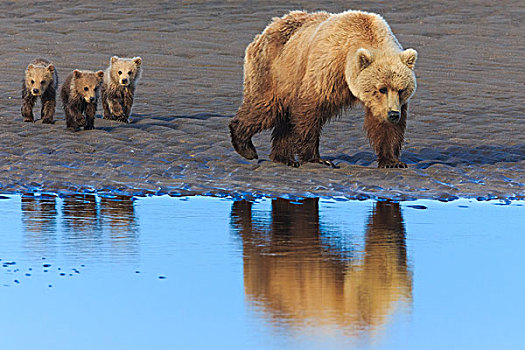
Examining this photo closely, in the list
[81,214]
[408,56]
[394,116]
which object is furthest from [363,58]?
[81,214]

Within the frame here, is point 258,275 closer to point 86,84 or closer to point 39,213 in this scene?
point 39,213

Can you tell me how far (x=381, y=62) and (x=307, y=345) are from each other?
225 inches

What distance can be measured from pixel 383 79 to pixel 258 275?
4.40 meters

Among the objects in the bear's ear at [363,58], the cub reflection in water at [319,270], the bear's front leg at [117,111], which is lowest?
the cub reflection in water at [319,270]

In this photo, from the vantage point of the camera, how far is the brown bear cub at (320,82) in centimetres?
979

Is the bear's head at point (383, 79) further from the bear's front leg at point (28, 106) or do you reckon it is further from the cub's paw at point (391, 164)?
the bear's front leg at point (28, 106)

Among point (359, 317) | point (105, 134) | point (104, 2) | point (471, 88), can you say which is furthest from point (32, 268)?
point (104, 2)

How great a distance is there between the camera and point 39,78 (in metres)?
13.0

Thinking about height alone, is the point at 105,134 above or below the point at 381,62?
below

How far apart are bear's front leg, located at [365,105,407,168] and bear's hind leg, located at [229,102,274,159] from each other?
3.78ft

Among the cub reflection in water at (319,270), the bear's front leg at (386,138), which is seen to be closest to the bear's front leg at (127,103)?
the bear's front leg at (386,138)

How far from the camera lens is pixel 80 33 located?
67.6ft

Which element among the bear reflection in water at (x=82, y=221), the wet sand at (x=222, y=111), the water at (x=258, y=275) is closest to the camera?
the water at (x=258, y=275)

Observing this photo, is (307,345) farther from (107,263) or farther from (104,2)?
(104,2)
